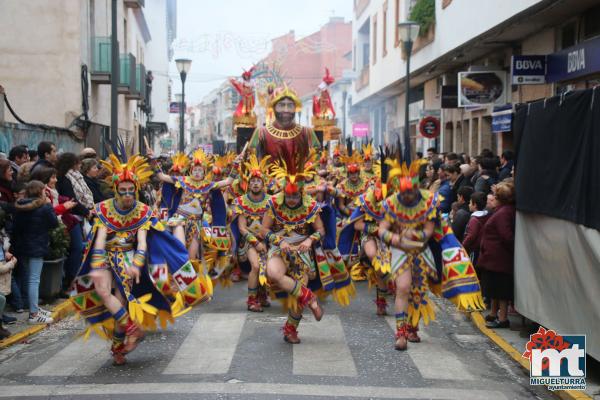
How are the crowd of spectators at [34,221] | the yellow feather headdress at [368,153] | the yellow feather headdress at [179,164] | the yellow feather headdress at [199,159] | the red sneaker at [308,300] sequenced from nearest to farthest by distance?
the red sneaker at [308,300] < the crowd of spectators at [34,221] < the yellow feather headdress at [199,159] < the yellow feather headdress at [179,164] < the yellow feather headdress at [368,153]

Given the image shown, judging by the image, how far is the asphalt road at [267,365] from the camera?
6527mm

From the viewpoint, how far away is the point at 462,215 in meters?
10.4

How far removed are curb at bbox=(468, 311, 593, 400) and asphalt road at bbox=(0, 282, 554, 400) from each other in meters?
0.08

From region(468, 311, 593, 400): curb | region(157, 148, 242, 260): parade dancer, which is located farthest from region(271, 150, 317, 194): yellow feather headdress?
region(157, 148, 242, 260): parade dancer

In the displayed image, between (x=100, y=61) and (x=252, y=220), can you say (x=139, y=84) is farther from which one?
(x=252, y=220)

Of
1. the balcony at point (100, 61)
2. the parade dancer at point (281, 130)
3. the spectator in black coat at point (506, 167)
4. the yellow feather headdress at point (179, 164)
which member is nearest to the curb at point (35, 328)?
the yellow feather headdress at point (179, 164)

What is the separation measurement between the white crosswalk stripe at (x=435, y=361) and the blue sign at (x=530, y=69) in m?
7.65

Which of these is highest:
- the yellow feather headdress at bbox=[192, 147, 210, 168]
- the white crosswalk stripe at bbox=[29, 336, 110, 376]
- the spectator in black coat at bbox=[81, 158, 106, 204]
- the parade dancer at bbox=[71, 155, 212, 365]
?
the yellow feather headdress at bbox=[192, 147, 210, 168]

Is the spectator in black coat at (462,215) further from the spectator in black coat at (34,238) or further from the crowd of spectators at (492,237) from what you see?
the spectator in black coat at (34,238)

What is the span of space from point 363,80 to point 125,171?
32.6 m

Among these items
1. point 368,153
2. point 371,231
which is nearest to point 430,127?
point 368,153

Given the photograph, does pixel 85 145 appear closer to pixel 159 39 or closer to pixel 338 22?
pixel 159 39

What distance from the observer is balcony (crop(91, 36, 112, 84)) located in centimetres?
2214

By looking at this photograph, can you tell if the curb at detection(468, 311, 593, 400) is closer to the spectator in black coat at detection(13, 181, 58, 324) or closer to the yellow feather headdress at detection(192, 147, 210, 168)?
the yellow feather headdress at detection(192, 147, 210, 168)
